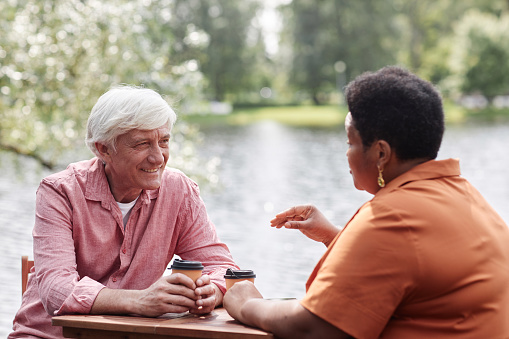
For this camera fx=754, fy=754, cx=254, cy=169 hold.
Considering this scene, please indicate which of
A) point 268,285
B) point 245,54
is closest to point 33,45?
point 268,285

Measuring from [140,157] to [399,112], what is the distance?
1100 millimetres

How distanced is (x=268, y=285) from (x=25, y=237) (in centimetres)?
394

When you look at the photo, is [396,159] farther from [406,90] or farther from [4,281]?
[4,281]

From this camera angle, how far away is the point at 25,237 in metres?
10.4

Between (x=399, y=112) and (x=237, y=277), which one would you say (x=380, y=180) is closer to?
(x=399, y=112)

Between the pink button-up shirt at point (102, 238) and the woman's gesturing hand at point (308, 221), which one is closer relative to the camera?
the pink button-up shirt at point (102, 238)

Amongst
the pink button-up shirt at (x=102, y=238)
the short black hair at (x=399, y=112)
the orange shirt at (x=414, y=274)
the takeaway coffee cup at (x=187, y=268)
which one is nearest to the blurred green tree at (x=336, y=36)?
the pink button-up shirt at (x=102, y=238)

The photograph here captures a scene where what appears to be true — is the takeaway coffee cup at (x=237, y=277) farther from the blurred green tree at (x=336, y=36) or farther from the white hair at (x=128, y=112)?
the blurred green tree at (x=336, y=36)

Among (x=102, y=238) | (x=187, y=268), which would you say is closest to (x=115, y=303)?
(x=187, y=268)

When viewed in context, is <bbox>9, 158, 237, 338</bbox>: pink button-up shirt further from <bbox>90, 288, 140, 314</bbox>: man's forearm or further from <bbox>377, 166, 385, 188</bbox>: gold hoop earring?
<bbox>377, 166, 385, 188</bbox>: gold hoop earring

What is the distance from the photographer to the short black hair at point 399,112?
6.93ft

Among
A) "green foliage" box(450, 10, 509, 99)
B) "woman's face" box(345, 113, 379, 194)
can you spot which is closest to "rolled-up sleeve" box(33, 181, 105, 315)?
"woman's face" box(345, 113, 379, 194)

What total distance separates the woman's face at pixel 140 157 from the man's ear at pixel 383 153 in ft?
3.16

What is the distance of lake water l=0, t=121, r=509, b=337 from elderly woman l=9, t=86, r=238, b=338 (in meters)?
3.78
